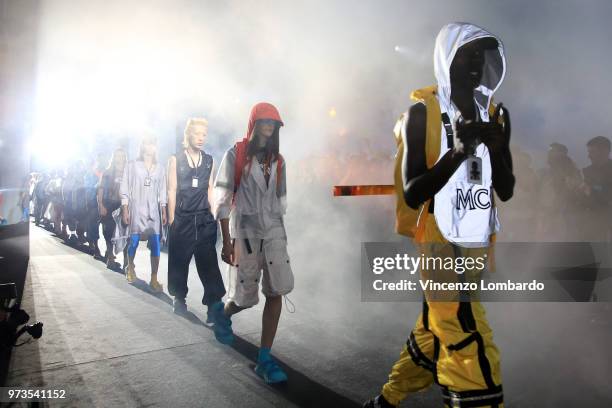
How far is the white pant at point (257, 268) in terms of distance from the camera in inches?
115

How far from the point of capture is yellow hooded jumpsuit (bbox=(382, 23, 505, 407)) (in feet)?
5.16

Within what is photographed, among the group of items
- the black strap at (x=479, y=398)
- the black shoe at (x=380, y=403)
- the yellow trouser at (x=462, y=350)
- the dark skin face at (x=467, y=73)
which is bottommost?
the black shoe at (x=380, y=403)

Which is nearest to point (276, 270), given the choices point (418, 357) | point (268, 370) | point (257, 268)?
point (257, 268)

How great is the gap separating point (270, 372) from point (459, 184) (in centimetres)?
174

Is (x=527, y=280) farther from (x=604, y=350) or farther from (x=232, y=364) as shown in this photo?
(x=232, y=364)

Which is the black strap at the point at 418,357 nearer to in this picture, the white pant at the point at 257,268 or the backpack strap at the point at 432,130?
the backpack strap at the point at 432,130

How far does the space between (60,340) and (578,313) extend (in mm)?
4633

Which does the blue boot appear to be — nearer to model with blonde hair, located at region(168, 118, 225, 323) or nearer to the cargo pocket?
the cargo pocket

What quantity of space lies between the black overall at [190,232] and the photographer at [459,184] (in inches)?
113

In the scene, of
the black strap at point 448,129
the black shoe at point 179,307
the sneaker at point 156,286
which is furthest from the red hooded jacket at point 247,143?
→ the sneaker at point 156,286

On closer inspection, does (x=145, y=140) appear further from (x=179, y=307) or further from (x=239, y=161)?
(x=239, y=161)

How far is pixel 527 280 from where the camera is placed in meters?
5.02

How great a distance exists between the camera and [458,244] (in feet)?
5.52

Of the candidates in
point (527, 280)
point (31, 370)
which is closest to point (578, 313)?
point (527, 280)
